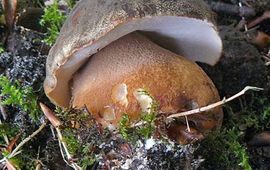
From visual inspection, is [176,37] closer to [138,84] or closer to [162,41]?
[162,41]

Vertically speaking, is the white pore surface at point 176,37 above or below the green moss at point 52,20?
below

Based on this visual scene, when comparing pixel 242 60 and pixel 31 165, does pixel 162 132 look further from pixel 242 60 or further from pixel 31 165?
pixel 242 60

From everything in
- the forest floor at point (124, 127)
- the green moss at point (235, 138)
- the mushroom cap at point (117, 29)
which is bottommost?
the green moss at point (235, 138)

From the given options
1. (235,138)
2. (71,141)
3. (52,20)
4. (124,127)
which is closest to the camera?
(124,127)

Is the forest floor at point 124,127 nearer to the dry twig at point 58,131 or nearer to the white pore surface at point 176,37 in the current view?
the dry twig at point 58,131

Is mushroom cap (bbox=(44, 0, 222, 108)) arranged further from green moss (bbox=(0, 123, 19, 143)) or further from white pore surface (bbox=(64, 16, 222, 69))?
green moss (bbox=(0, 123, 19, 143))

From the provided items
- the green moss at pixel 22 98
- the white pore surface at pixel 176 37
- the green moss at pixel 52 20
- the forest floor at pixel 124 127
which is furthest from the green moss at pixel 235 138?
the green moss at pixel 52 20

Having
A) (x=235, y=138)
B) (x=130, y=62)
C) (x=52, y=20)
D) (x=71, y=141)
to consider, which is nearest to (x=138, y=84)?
(x=130, y=62)
